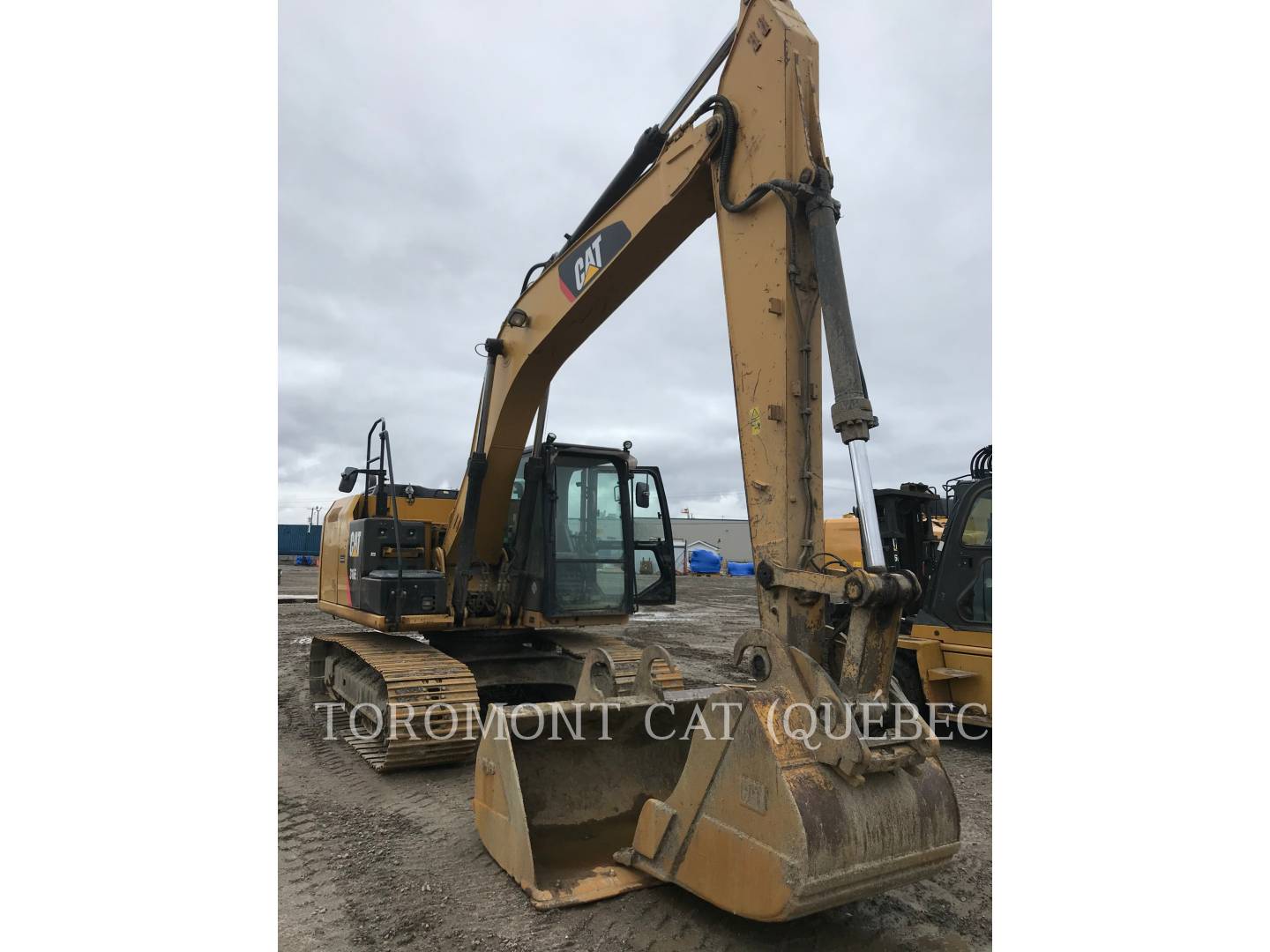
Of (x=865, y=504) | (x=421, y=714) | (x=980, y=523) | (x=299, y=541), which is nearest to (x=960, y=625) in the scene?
(x=980, y=523)

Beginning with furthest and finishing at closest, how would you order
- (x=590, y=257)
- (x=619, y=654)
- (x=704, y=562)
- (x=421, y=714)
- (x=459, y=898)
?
(x=704, y=562)
(x=619, y=654)
(x=421, y=714)
(x=590, y=257)
(x=459, y=898)

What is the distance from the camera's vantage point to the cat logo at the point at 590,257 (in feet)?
15.7

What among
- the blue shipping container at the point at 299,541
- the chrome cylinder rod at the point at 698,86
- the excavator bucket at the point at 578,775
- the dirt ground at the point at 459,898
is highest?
the chrome cylinder rod at the point at 698,86

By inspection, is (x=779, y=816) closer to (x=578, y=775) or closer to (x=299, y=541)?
(x=578, y=775)

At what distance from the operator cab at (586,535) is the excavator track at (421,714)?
3.04ft

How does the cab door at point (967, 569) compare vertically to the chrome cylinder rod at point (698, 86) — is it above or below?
below

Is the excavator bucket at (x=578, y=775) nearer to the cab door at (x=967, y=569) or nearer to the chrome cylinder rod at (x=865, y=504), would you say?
the chrome cylinder rod at (x=865, y=504)

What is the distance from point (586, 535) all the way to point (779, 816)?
13.4 ft

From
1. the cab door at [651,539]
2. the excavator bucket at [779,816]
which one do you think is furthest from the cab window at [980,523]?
the excavator bucket at [779,816]

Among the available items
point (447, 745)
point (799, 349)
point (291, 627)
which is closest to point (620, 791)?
point (447, 745)

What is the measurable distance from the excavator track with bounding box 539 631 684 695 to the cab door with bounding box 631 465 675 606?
47 centimetres

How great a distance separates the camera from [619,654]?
21.6 feet

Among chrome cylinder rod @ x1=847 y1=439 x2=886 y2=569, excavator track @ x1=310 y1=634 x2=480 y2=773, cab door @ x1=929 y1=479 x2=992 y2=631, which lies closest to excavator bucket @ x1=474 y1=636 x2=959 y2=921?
chrome cylinder rod @ x1=847 y1=439 x2=886 y2=569

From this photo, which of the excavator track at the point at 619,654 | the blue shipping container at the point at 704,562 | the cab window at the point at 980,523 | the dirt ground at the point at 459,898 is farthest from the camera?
the blue shipping container at the point at 704,562
